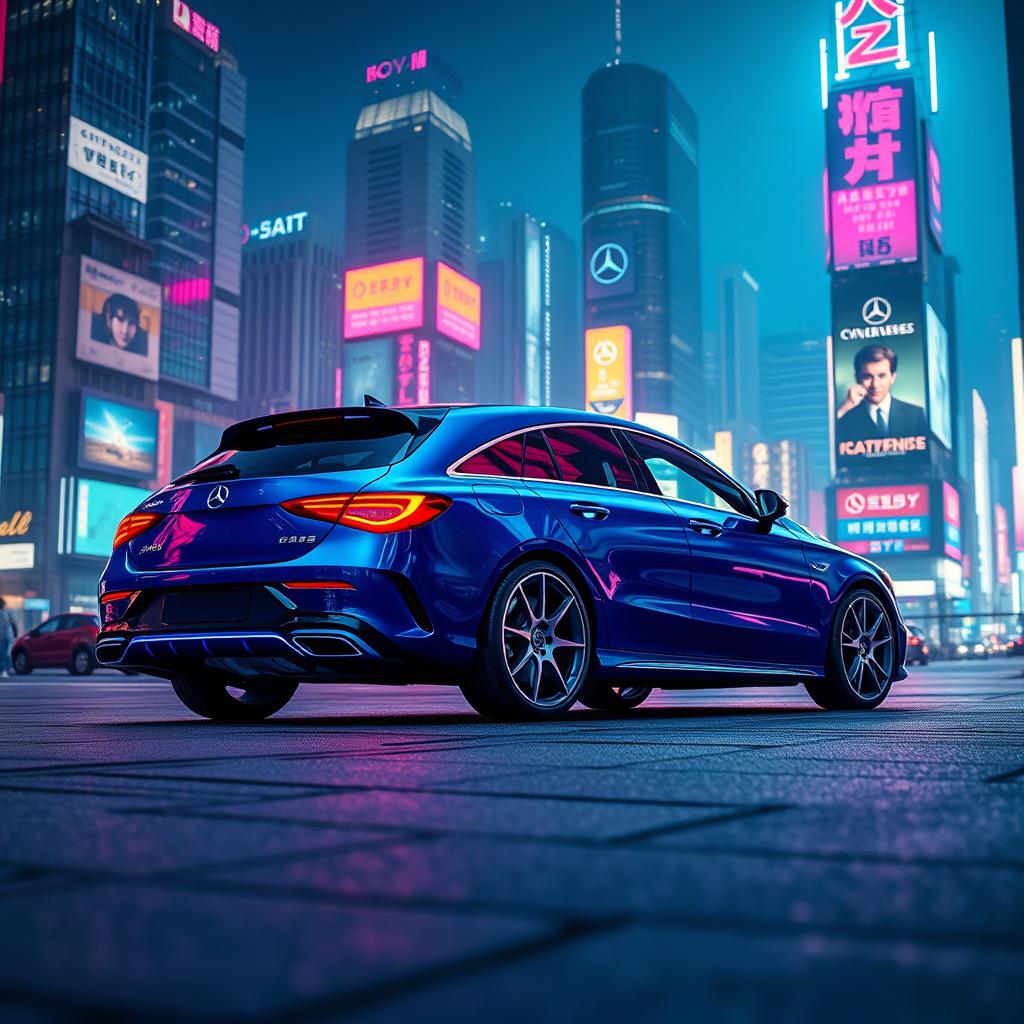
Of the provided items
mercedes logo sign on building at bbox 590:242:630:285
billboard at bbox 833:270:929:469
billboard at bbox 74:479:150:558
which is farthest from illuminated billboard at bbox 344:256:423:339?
mercedes logo sign on building at bbox 590:242:630:285

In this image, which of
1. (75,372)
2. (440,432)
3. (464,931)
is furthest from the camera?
(75,372)

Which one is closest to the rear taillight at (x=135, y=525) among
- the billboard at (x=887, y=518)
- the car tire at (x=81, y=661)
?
the car tire at (x=81, y=661)

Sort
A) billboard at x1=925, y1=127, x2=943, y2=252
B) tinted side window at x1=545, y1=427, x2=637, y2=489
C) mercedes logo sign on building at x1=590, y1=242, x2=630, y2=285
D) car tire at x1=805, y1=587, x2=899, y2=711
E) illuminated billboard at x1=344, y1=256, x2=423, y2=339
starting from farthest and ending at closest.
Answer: mercedes logo sign on building at x1=590, y1=242, x2=630, y2=285
billboard at x1=925, y1=127, x2=943, y2=252
illuminated billboard at x1=344, y1=256, x2=423, y2=339
car tire at x1=805, y1=587, x2=899, y2=711
tinted side window at x1=545, y1=427, x2=637, y2=489

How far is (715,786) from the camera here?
297cm

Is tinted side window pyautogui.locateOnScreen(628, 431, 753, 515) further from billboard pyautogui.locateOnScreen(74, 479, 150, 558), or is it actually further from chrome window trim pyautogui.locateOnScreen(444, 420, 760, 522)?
billboard pyautogui.locateOnScreen(74, 479, 150, 558)

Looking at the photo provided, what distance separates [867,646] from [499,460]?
2835 mm

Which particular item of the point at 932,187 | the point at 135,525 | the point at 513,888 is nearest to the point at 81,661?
the point at 135,525

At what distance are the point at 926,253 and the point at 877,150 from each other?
9.28 metres

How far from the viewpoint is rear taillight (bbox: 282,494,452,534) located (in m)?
5.33

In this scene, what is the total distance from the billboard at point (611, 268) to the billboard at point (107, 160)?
5668cm

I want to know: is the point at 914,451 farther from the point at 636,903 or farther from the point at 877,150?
the point at 636,903

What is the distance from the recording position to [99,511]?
302 ft

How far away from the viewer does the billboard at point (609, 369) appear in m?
106

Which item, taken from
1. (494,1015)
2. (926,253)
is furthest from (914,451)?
(494,1015)
